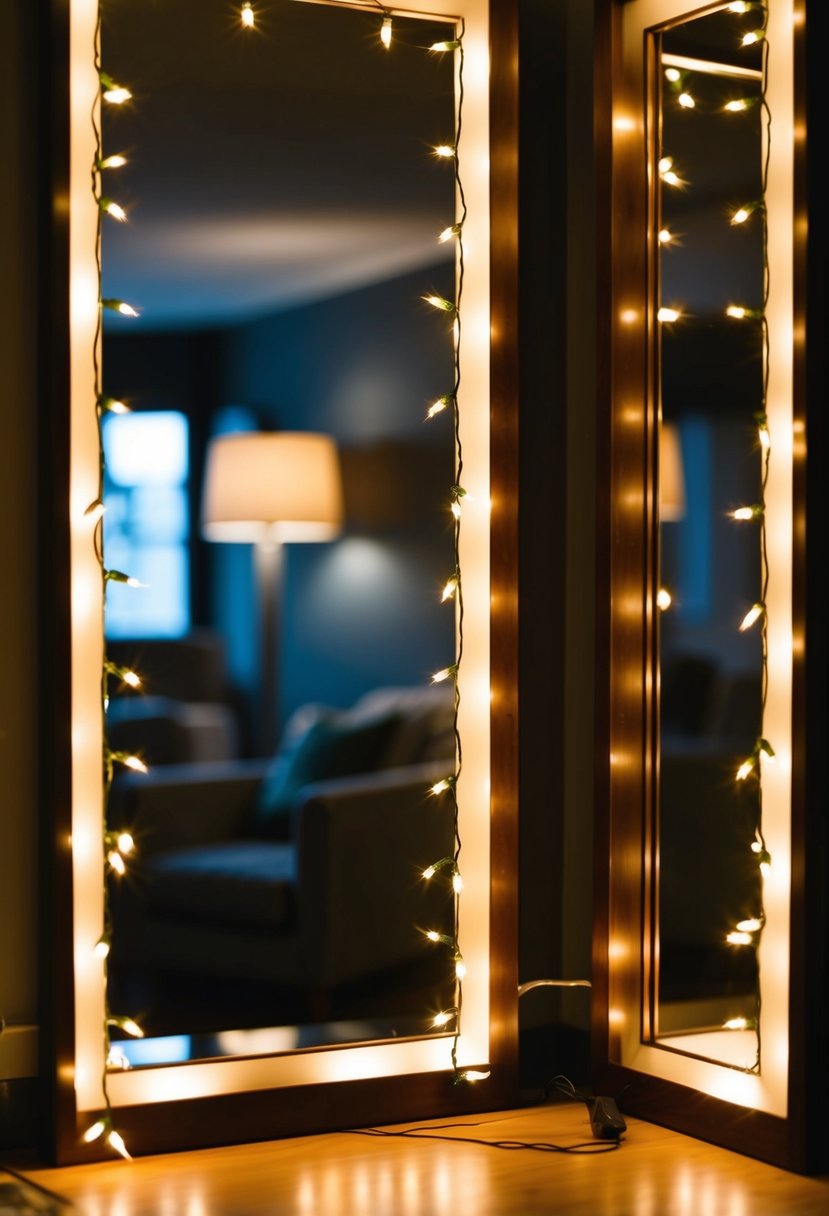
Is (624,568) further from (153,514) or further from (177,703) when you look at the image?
(153,514)

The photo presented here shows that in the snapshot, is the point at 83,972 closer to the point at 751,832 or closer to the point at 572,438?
the point at 751,832

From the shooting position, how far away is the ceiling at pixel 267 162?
310cm

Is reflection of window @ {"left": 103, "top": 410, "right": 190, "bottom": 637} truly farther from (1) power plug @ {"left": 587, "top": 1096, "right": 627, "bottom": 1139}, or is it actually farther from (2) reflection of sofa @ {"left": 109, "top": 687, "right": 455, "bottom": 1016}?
(1) power plug @ {"left": 587, "top": 1096, "right": 627, "bottom": 1139}

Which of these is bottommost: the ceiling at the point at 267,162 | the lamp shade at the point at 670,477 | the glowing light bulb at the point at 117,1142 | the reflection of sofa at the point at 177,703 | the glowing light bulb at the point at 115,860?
the glowing light bulb at the point at 117,1142

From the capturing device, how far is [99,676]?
8.18 feet

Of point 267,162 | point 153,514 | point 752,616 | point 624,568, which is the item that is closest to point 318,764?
point 624,568

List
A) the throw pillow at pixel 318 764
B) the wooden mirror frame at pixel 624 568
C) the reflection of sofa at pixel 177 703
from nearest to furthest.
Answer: the wooden mirror frame at pixel 624 568 → the throw pillow at pixel 318 764 → the reflection of sofa at pixel 177 703

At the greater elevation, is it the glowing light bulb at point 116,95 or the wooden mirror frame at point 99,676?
the glowing light bulb at point 116,95

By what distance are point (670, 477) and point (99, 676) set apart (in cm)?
112

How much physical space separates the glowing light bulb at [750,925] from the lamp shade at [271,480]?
9.85 feet

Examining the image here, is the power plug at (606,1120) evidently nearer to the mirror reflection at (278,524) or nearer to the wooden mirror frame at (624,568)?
the wooden mirror frame at (624,568)

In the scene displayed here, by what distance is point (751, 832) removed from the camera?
260cm

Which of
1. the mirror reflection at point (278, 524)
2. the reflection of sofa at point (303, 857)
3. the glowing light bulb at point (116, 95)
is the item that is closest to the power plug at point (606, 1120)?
the mirror reflection at point (278, 524)

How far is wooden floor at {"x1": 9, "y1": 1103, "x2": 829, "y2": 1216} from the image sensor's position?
2256 millimetres
